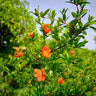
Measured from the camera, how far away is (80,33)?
1194 mm

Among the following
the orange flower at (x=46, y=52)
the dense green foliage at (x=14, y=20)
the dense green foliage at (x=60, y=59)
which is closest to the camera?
the dense green foliage at (x=60, y=59)


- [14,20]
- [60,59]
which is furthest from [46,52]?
[14,20]

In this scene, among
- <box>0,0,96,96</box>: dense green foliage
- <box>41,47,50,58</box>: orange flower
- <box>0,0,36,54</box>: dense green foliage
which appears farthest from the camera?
<box>0,0,36,54</box>: dense green foliage

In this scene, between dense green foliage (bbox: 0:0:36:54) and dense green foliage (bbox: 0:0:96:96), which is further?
dense green foliage (bbox: 0:0:36:54)

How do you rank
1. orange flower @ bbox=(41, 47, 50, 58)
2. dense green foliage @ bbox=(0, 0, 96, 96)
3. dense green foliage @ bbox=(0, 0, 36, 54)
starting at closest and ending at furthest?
dense green foliage @ bbox=(0, 0, 96, 96) → orange flower @ bbox=(41, 47, 50, 58) → dense green foliage @ bbox=(0, 0, 36, 54)

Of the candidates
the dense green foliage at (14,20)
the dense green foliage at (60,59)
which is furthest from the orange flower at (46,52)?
the dense green foliage at (14,20)

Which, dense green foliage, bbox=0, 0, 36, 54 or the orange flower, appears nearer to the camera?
the orange flower

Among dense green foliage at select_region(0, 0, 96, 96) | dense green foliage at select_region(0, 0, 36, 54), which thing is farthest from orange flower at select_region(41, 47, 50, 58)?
dense green foliage at select_region(0, 0, 36, 54)

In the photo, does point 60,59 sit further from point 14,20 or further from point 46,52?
point 14,20

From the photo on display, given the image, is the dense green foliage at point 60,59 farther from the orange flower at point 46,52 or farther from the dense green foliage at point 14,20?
the dense green foliage at point 14,20

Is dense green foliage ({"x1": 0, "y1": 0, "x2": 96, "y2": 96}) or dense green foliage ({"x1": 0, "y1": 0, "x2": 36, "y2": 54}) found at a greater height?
dense green foliage ({"x1": 0, "y1": 0, "x2": 36, "y2": 54})

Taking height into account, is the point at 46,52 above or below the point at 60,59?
above

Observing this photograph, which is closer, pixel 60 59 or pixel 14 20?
pixel 60 59

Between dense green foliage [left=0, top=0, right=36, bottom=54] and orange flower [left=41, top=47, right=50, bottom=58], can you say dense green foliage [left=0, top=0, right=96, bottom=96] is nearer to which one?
orange flower [left=41, top=47, right=50, bottom=58]
